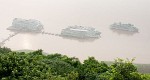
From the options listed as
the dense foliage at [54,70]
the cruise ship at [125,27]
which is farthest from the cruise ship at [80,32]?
the dense foliage at [54,70]

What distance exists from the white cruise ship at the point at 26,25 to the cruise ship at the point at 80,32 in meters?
1.49

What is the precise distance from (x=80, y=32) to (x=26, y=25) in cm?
292

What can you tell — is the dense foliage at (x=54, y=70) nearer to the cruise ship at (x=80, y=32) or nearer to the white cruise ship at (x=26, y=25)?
the cruise ship at (x=80, y=32)

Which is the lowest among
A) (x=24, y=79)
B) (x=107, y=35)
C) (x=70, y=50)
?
(x=24, y=79)

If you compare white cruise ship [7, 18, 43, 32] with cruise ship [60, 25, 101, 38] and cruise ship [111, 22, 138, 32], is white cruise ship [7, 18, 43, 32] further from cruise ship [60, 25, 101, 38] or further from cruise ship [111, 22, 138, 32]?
cruise ship [111, 22, 138, 32]

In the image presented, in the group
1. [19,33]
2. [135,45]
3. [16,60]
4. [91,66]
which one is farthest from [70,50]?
[16,60]

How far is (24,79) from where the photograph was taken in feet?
14.2

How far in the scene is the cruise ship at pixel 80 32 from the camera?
14884 mm

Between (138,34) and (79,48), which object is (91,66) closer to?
(79,48)

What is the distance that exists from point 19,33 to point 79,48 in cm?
394

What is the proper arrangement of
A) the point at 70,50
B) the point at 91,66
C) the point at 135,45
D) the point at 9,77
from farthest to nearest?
1. the point at 135,45
2. the point at 70,50
3. the point at 91,66
4. the point at 9,77

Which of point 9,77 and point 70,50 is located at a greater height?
point 70,50

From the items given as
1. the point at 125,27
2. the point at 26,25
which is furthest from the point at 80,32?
the point at 26,25

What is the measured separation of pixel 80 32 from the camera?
15.2 meters
